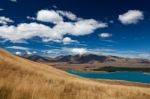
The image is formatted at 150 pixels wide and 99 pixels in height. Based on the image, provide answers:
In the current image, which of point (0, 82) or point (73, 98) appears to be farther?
point (73, 98)

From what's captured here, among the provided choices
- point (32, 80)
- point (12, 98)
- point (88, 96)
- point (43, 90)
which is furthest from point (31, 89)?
point (88, 96)

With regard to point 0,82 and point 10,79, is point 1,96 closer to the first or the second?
point 0,82

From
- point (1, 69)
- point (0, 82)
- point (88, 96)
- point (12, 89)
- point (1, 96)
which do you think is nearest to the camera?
point (1, 96)

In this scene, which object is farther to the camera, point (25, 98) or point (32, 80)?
point (32, 80)

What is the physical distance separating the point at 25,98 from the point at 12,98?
1.60 feet

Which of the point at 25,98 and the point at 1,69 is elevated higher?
the point at 1,69

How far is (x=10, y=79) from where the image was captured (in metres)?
11.2

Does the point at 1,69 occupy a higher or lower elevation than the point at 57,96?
higher

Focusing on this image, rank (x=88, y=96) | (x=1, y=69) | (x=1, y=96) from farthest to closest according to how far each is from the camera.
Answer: (x=1, y=69) → (x=88, y=96) → (x=1, y=96)

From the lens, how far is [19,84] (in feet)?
34.5

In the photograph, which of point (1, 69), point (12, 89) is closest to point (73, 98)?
point (12, 89)

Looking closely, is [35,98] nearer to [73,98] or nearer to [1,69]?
[73,98]

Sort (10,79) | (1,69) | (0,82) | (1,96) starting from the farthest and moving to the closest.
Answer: (1,69)
(10,79)
(0,82)
(1,96)

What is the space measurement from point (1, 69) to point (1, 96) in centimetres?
448
